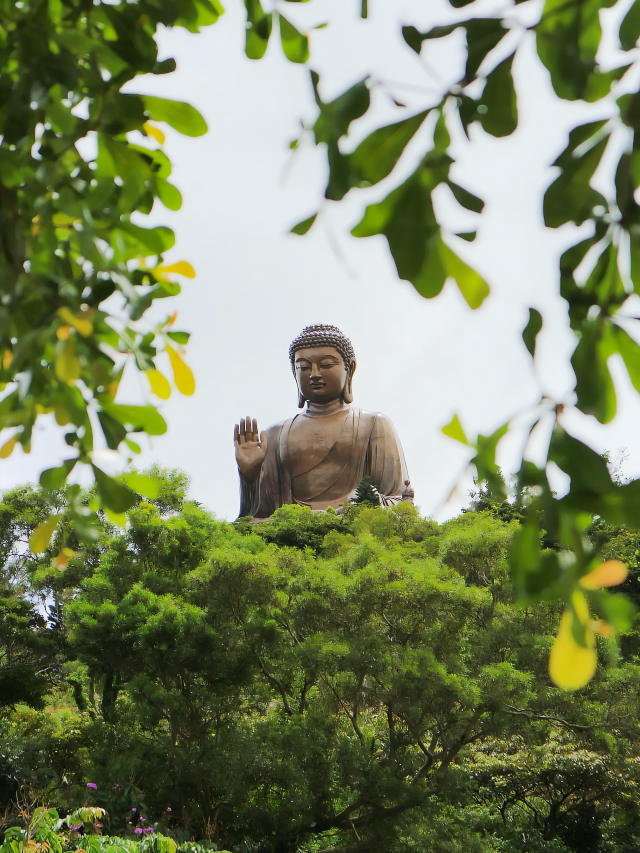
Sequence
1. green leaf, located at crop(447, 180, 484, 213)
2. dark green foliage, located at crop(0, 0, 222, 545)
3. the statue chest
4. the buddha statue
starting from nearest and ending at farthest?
green leaf, located at crop(447, 180, 484, 213)
dark green foliage, located at crop(0, 0, 222, 545)
the buddha statue
the statue chest

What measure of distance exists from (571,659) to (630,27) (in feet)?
2.04

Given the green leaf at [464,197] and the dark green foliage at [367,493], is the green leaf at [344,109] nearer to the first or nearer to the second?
the green leaf at [464,197]

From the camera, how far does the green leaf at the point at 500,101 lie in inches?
31.0

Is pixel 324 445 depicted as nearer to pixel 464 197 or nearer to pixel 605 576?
pixel 464 197

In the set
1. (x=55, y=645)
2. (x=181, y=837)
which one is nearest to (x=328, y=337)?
(x=55, y=645)

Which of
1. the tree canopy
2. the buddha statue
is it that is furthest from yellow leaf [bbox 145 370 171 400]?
the buddha statue

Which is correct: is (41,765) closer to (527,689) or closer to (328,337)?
(527,689)

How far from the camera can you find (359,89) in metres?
0.75

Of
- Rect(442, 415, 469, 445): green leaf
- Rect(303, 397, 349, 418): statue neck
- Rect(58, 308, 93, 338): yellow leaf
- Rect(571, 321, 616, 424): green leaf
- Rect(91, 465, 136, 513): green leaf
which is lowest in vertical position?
Rect(442, 415, 469, 445): green leaf

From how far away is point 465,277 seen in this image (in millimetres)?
758

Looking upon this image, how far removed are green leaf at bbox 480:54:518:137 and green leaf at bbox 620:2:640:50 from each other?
124 mm

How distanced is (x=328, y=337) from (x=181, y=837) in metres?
9.55

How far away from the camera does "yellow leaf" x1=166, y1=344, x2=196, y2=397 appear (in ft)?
3.57

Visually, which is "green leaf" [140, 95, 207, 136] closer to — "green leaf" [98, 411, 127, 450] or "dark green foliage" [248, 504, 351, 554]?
"green leaf" [98, 411, 127, 450]
